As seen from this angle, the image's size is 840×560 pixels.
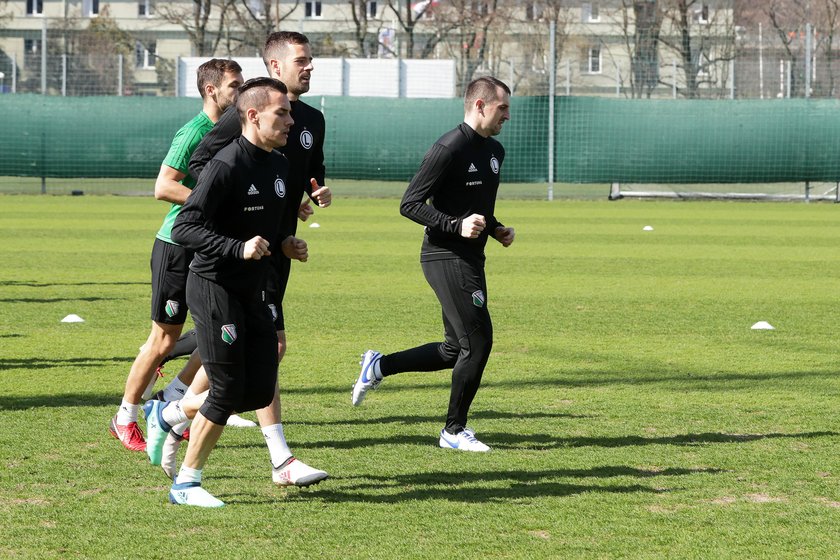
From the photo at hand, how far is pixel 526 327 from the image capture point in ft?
38.9

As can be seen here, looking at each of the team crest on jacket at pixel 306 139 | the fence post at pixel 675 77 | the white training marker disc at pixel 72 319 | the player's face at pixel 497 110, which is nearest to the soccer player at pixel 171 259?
the team crest on jacket at pixel 306 139

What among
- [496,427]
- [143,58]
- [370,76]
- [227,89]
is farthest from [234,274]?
[143,58]

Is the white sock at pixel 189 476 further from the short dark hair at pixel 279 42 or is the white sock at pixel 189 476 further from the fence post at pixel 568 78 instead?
the fence post at pixel 568 78

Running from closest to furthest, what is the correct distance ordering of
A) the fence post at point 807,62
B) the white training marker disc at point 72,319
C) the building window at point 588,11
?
the white training marker disc at point 72,319, the fence post at point 807,62, the building window at point 588,11

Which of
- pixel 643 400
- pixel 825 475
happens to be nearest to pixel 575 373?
pixel 643 400

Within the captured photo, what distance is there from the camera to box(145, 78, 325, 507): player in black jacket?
5.69 meters

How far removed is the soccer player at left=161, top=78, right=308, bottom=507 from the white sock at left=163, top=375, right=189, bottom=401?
1633 mm

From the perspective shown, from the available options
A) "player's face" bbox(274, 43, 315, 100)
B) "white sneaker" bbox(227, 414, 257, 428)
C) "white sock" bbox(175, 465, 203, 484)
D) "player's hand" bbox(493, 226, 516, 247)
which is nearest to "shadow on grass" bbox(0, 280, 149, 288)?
"white sneaker" bbox(227, 414, 257, 428)

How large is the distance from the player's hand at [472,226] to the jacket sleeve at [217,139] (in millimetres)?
1346

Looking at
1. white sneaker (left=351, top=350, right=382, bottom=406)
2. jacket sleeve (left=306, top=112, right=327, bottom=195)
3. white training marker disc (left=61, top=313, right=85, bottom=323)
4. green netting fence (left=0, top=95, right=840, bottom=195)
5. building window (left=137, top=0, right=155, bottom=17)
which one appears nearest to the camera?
jacket sleeve (left=306, top=112, right=327, bottom=195)

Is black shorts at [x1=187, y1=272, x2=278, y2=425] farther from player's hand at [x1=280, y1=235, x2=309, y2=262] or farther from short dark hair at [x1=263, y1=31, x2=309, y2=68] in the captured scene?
short dark hair at [x1=263, y1=31, x2=309, y2=68]

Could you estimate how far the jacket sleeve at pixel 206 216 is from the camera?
5.60m

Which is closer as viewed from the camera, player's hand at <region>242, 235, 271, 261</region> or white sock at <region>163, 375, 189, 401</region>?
player's hand at <region>242, 235, 271, 261</region>

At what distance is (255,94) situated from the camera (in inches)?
227
